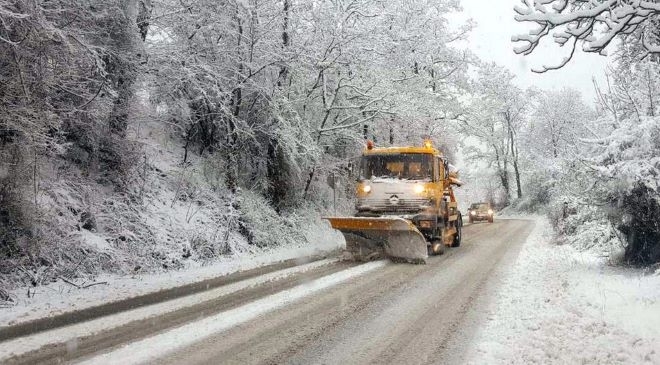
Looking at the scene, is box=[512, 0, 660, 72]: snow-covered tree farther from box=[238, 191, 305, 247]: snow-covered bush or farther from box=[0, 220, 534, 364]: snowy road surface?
box=[238, 191, 305, 247]: snow-covered bush

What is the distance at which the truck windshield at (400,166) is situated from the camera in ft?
44.7

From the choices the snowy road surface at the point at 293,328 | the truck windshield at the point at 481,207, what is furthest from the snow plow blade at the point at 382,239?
the truck windshield at the point at 481,207

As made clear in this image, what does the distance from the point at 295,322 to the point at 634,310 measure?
14.0 ft

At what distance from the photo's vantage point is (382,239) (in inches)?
510

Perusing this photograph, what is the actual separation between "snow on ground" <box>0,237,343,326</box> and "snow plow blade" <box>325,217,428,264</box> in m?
1.49

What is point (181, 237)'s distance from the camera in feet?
39.4

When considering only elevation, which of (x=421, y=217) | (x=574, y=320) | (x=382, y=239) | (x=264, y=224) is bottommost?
(x=574, y=320)

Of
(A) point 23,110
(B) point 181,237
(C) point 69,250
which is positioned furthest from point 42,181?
(B) point 181,237

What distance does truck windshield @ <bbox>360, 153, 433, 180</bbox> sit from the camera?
13.6 metres

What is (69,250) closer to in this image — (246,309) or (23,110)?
(23,110)

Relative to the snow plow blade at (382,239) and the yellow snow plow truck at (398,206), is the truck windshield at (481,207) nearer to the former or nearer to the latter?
the yellow snow plow truck at (398,206)

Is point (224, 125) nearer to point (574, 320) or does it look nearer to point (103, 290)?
point (103, 290)

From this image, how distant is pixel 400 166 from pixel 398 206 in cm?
117

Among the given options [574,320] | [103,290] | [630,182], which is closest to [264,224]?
[103,290]
